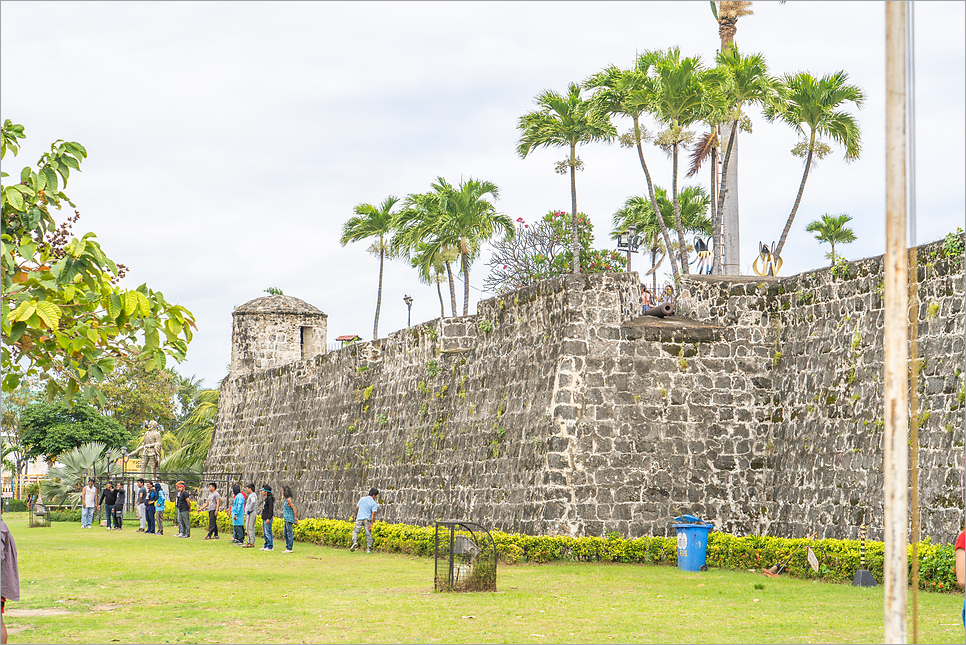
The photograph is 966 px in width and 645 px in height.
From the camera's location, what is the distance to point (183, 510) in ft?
84.0

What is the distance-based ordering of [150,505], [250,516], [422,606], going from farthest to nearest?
[150,505]
[250,516]
[422,606]

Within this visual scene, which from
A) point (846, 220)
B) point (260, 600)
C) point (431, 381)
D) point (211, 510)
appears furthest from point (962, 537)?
point (846, 220)

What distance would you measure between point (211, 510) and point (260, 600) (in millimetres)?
13058

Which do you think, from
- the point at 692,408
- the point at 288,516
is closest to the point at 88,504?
the point at 288,516

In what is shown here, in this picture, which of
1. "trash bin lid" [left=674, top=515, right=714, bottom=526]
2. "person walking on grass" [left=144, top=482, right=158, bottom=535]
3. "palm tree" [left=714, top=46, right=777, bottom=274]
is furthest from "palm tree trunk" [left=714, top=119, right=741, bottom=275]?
"person walking on grass" [left=144, top=482, right=158, bottom=535]

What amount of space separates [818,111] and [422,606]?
51.4 feet

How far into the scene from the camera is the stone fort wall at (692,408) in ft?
48.4

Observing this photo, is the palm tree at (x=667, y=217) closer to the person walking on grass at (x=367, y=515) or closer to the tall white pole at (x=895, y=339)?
→ the person walking on grass at (x=367, y=515)

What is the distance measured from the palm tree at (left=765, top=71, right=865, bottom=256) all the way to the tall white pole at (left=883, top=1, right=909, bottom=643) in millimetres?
16545

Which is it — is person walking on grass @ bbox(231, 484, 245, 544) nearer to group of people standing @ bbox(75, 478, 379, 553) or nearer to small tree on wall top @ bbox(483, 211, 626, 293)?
group of people standing @ bbox(75, 478, 379, 553)

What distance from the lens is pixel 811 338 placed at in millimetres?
16562

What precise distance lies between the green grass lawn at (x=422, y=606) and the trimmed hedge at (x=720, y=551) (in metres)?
0.34

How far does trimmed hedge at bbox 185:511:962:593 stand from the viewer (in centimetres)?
1269

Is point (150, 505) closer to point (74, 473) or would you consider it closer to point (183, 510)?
point (183, 510)
